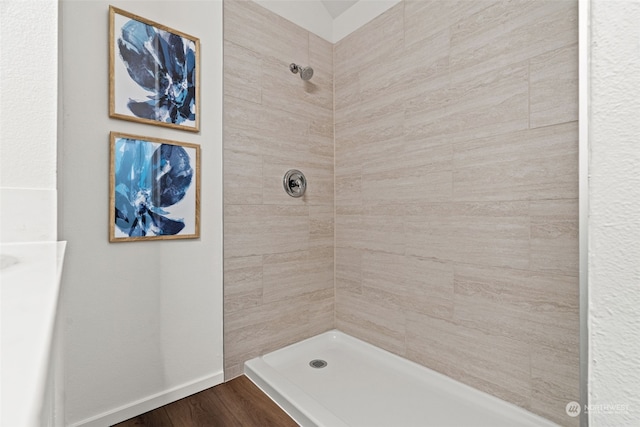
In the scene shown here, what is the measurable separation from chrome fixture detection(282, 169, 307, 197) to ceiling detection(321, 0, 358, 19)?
110cm

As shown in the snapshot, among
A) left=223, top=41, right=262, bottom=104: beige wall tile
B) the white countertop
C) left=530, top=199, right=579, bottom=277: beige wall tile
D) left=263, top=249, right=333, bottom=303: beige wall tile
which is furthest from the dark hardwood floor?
left=223, top=41, right=262, bottom=104: beige wall tile

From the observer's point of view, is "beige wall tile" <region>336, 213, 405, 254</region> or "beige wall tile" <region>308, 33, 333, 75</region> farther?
"beige wall tile" <region>308, 33, 333, 75</region>

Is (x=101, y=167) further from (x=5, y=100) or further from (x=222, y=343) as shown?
(x=222, y=343)

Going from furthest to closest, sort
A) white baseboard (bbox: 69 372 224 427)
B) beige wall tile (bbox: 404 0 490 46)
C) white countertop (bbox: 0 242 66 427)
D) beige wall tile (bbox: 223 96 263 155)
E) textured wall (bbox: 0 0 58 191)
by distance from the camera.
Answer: beige wall tile (bbox: 223 96 263 155), beige wall tile (bbox: 404 0 490 46), white baseboard (bbox: 69 372 224 427), textured wall (bbox: 0 0 58 191), white countertop (bbox: 0 242 66 427)

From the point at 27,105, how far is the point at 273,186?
1.18 metres

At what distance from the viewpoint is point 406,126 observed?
161 cm

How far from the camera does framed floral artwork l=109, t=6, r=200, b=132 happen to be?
121 centimetres

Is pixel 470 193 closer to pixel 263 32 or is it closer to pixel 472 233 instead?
pixel 472 233

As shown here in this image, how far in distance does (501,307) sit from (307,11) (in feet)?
6.43

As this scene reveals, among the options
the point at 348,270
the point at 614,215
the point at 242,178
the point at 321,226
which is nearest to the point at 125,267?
the point at 242,178

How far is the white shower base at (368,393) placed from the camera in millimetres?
1235

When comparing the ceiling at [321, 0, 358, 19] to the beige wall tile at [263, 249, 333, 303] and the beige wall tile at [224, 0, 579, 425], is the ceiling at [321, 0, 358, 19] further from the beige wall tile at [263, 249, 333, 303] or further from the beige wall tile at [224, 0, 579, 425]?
the beige wall tile at [263, 249, 333, 303]

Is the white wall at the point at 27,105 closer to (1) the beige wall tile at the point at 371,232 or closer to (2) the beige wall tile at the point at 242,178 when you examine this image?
(2) the beige wall tile at the point at 242,178

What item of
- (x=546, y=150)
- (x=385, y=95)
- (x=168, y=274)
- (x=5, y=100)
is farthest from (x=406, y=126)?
(x=5, y=100)
